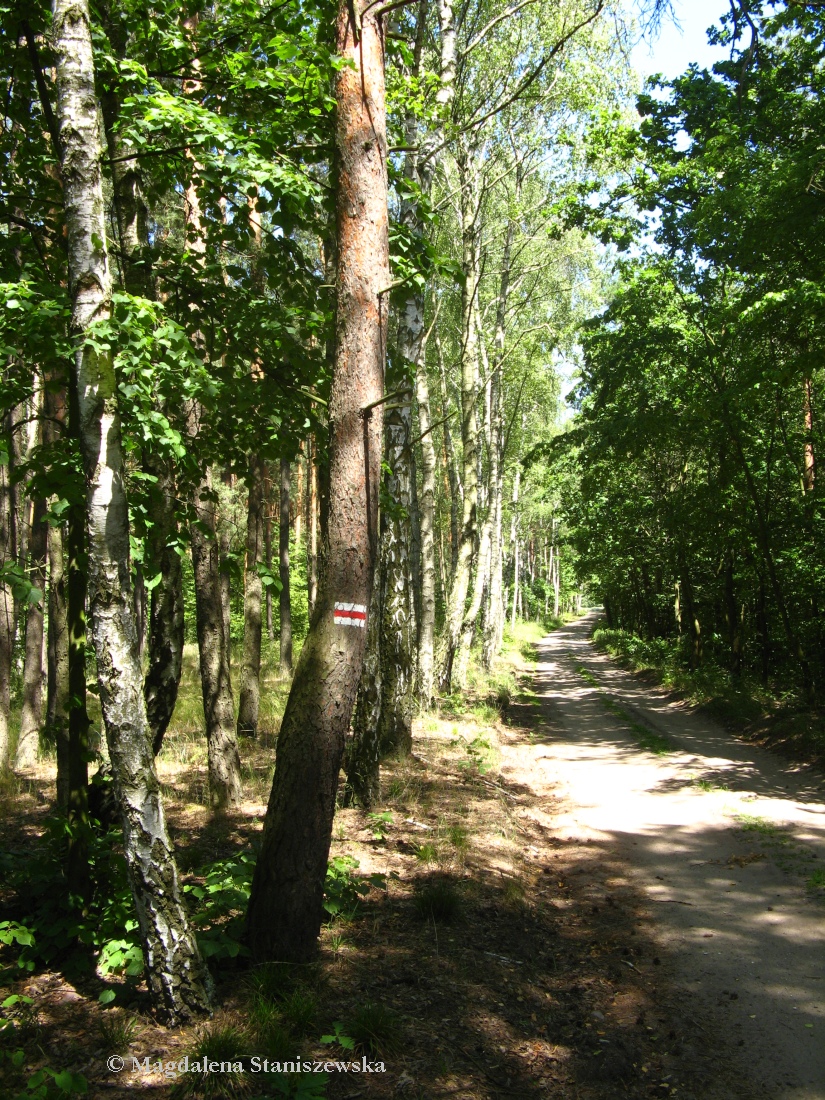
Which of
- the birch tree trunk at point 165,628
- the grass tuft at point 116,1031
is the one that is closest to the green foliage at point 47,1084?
the grass tuft at point 116,1031

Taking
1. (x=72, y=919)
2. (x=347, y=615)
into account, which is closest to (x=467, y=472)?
(x=347, y=615)

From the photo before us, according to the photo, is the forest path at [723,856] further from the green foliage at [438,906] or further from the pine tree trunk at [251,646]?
the pine tree trunk at [251,646]

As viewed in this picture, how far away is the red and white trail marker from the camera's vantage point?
14.1 feet

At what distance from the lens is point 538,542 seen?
73625mm

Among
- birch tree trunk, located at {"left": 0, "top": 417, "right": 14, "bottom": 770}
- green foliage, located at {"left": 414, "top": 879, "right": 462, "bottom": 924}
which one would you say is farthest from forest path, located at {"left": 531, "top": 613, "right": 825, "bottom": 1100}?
birch tree trunk, located at {"left": 0, "top": 417, "right": 14, "bottom": 770}

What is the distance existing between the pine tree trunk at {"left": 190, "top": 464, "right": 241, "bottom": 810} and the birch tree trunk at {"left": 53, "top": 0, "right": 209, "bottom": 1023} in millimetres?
3930

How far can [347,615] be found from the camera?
14.2 feet

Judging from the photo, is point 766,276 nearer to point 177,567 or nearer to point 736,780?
point 736,780

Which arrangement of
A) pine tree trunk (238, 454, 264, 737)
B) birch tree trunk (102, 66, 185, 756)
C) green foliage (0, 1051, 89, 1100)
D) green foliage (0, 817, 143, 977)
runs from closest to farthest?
green foliage (0, 1051, 89, 1100) → green foliage (0, 817, 143, 977) → birch tree trunk (102, 66, 185, 756) → pine tree trunk (238, 454, 264, 737)

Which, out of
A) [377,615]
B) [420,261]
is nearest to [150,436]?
[420,261]

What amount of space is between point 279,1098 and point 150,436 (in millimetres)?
3255

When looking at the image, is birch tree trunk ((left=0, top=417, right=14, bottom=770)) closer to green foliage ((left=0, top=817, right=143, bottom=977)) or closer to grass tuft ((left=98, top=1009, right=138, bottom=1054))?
green foliage ((left=0, top=817, right=143, bottom=977))

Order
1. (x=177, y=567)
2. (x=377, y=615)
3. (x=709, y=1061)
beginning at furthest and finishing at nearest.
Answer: (x=377, y=615) → (x=177, y=567) → (x=709, y=1061)

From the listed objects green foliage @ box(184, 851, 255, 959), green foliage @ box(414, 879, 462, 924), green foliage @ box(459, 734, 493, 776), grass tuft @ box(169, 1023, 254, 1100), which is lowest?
green foliage @ box(459, 734, 493, 776)
